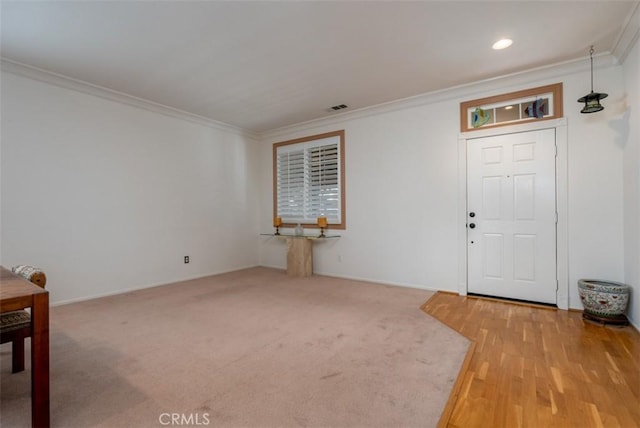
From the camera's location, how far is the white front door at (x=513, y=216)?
343 centimetres

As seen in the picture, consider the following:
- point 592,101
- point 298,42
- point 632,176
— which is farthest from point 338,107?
point 632,176

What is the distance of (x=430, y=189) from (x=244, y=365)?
3.27 meters

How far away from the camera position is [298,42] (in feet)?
9.43

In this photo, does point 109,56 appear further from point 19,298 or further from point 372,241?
point 372,241

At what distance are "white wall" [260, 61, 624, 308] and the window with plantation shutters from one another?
182mm

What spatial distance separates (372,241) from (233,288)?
225 cm

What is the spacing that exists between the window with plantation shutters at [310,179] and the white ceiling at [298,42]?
51.8 inches

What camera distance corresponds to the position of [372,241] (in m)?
4.77

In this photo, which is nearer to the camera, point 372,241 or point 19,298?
point 19,298

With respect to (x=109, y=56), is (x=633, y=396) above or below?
below

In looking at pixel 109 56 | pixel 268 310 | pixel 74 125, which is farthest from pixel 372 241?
pixel 74 125
